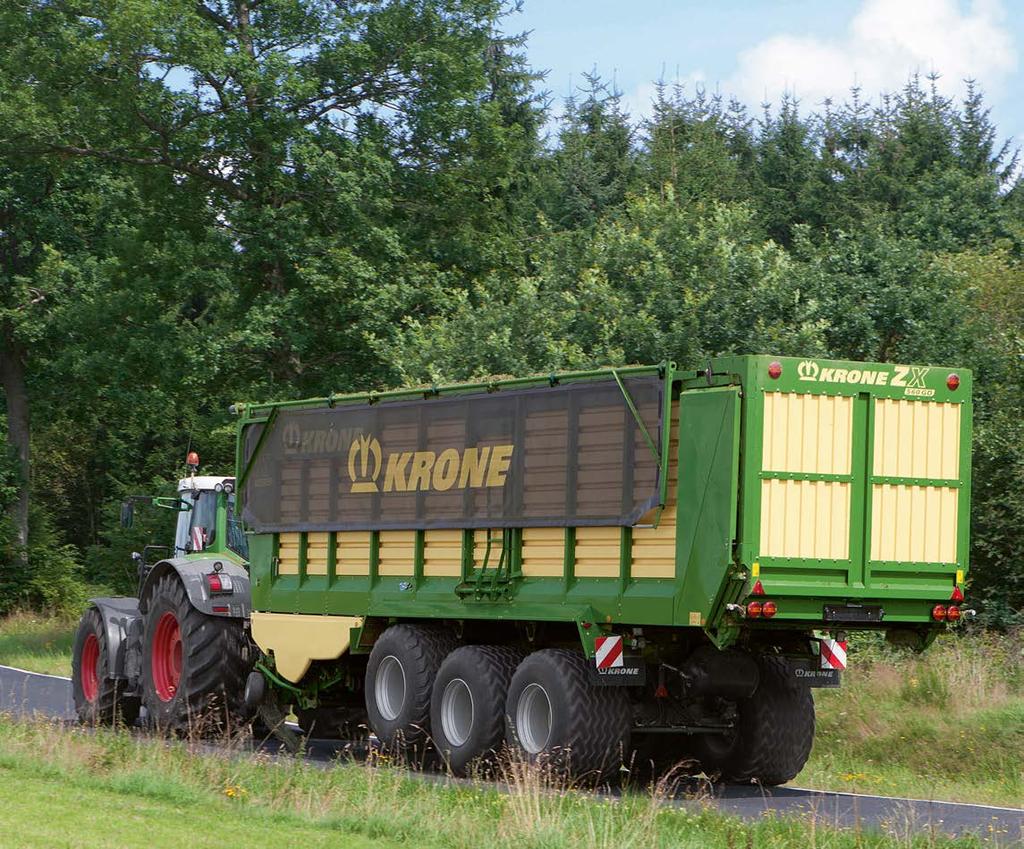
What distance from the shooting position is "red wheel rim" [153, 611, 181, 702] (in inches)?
714

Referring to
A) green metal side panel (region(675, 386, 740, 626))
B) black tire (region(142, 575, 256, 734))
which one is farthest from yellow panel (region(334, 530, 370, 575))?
green metal side panel (region(675, 386, 740, 626))

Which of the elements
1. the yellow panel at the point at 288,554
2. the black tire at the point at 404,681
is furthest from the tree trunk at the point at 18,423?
the black tire at the point at 404,681

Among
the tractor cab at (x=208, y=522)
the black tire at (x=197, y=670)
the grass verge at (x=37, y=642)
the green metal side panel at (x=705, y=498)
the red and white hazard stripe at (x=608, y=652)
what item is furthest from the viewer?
the grass verge at (x=37, y=642)

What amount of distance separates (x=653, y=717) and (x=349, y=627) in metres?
3.43

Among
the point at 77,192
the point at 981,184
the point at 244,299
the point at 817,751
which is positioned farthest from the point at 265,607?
A: the point at 981,184

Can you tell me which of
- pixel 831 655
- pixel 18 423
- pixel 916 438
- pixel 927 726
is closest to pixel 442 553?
pixel 831 655

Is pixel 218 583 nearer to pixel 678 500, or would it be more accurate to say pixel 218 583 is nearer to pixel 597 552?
pixel 597 552

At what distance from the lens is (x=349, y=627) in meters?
16.5

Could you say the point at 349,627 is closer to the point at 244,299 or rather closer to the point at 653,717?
the point at 653,717

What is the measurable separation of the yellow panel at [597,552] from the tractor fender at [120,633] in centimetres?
651

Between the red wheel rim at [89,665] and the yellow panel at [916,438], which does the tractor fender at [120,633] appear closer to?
the red wheel rim at [89,665]

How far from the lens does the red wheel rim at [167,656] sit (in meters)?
18.1

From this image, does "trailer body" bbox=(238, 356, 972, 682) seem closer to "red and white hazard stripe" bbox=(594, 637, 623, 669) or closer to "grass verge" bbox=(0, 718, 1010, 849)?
"red and white hazard stripe" bbox=(594, 637, 623, 669)

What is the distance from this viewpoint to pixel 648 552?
13.6 m
